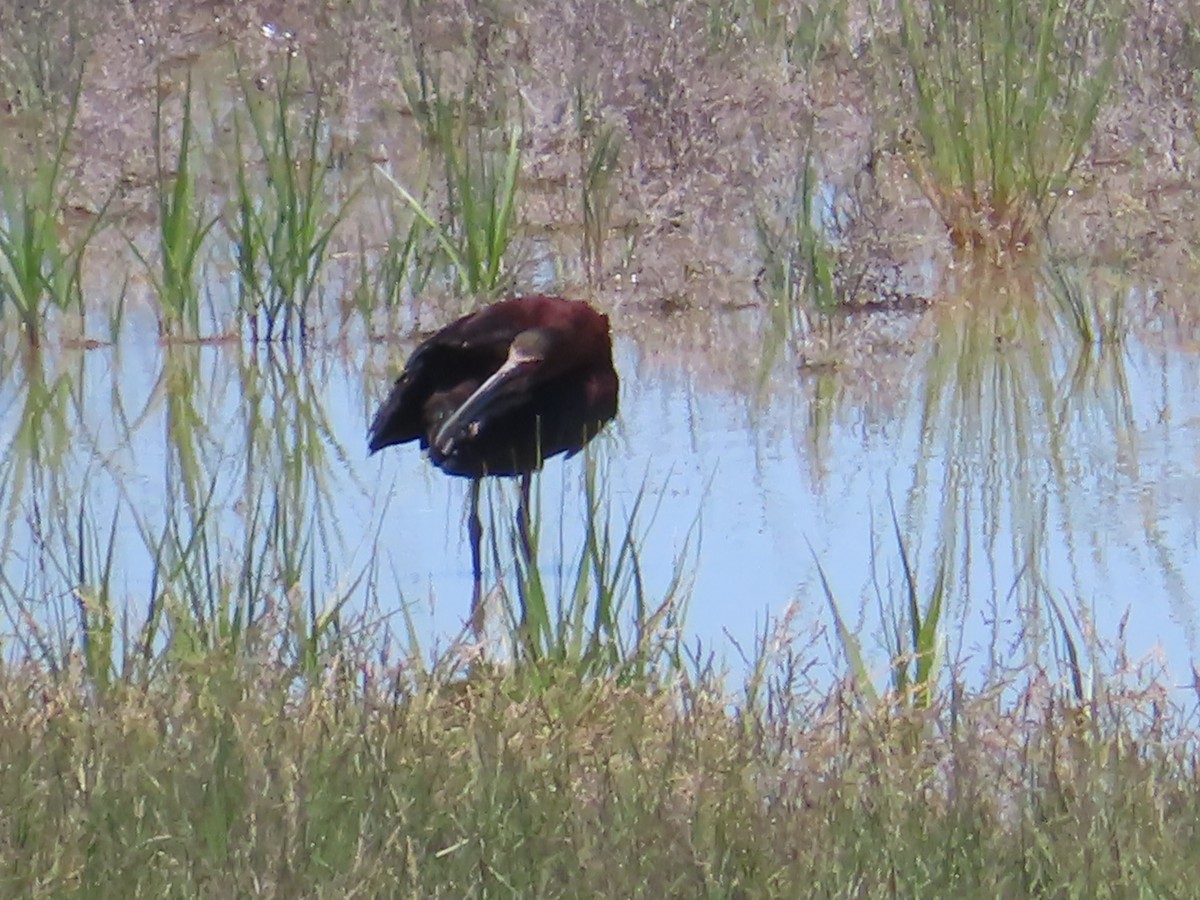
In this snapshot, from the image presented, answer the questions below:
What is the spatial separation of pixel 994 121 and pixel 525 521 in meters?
3.40

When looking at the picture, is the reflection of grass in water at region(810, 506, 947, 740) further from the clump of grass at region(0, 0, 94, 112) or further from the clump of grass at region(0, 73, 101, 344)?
the clump of grass at region(0, 0, 94, 112)

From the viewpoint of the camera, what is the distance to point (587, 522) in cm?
418

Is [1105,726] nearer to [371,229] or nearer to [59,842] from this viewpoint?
[59,842]

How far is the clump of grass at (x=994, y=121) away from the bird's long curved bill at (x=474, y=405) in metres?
2.89

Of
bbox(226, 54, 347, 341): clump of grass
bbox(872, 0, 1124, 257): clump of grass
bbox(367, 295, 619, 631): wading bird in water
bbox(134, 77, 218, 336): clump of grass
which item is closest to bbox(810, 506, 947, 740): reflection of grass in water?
bbox(367, 295, 619, 631): wading bird in water

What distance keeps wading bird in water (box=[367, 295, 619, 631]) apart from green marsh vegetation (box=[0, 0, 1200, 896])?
135 mm

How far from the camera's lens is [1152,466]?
5.29 m

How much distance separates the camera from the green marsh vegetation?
3012 mm

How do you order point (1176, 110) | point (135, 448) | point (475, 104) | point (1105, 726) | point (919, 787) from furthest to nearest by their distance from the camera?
point (475, 104)
point (1176, 110)
point (135, 448)
point (1105, 726)
point (919, 787)

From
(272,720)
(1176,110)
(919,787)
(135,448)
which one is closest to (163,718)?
(272,720)

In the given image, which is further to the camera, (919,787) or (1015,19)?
(1015,19)

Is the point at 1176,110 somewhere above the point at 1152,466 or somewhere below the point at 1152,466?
above

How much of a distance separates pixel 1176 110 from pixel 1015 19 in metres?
0.96

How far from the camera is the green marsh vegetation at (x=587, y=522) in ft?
9.88
